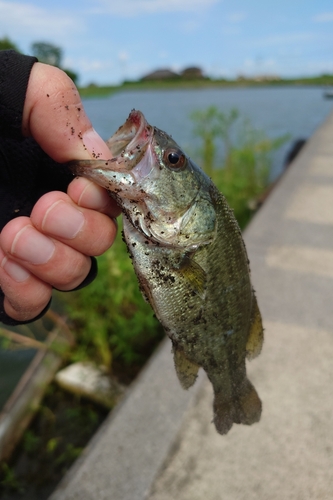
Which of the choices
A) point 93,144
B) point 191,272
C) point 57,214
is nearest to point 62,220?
point 57,214

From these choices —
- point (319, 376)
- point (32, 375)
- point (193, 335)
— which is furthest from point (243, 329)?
point (32, 375)

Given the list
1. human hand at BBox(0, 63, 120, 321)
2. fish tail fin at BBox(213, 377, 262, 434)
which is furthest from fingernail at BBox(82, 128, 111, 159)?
fish tail fin at BBox(213, 377, 262, 434)

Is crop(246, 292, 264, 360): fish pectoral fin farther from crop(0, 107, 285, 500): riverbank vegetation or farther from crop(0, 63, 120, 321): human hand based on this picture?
crop(0, 107, 285, 500): riverbank vegetation

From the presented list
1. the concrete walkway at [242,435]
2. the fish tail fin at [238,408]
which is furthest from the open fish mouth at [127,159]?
the concrete walkway at [242,435]

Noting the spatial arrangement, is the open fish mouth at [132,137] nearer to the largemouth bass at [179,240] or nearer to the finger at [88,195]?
the largemouth bass at [179,240]

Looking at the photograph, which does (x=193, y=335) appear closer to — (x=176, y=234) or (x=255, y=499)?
(x=176, y=234)
